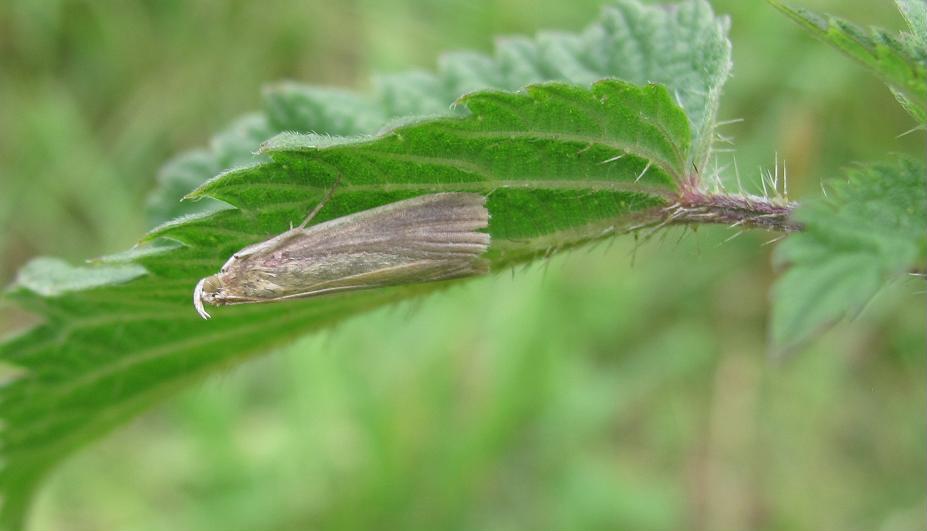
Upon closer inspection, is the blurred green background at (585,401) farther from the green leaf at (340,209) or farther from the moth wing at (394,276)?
the moth wing at (394,276)

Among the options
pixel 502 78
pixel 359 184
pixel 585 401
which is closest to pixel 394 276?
pixel 359 184

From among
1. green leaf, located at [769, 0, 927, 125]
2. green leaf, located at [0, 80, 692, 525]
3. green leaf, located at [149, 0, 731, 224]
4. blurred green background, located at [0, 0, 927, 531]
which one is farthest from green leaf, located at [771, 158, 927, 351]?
blurred green background, located at [0, 0, 927, 531]

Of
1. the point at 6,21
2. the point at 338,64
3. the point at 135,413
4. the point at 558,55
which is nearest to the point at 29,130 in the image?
the point at 6,21

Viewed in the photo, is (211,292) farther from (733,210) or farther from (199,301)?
(733,210)

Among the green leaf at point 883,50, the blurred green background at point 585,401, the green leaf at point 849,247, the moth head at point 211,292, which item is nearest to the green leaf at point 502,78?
the moth head at point 211,292

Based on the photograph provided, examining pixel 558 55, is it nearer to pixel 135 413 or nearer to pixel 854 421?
pixel 135 413
